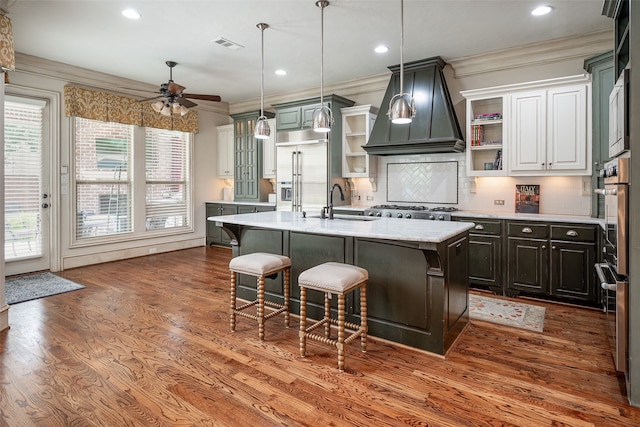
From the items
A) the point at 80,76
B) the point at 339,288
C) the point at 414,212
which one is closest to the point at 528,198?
the point at 414,212

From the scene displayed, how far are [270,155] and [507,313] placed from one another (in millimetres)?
4816

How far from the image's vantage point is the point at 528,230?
4105 mm

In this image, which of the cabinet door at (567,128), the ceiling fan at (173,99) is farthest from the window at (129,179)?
the cabinet door at (567,128)

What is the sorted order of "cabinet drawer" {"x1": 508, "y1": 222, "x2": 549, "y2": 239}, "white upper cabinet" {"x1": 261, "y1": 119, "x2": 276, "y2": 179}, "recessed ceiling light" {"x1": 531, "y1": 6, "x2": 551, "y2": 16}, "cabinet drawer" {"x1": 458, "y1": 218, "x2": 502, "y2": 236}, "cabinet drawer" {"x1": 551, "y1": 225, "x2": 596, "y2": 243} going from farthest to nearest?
1. "white upper cabinet" {"x1": 261, "y1": 119, "x2": 276, "y2": 179}
2. "cabinet drawer" {"x1": 458, "y1": 218, "x2": 502, "y2": 236}
3. "cabinet drawer" {"x1": 508, "y1": 222, "x2": 549, "y2": 239}
4. "cabinet drawer" {"x1": 551, "y1": 225, "x2": 596, "y2": 243}
5. "recessed ceiling light" {"x1": 531, "y1": 6, "x2": 551, "y2": 16}

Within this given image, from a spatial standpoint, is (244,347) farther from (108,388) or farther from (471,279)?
(471,279)

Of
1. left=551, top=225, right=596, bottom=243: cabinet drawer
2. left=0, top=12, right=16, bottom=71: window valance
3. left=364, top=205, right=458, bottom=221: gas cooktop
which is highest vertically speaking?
left=0, top=12, right=16, bottom=71: window valance

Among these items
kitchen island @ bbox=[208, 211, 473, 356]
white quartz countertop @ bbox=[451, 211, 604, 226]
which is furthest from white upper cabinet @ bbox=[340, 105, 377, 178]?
kitchen island @ bbox=[208, 211, 473, 356]

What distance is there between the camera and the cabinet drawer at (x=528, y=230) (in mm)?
4027

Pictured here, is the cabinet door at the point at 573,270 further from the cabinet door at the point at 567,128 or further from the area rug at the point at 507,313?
the cabinet door at the point at 567,128

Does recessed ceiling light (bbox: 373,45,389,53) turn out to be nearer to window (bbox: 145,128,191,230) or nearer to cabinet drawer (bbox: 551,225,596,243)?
cabinet drawer (bbox: 551,225,596,243)

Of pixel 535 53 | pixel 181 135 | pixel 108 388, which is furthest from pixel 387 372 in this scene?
pixel 181 135

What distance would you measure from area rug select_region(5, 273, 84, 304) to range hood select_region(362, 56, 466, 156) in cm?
437

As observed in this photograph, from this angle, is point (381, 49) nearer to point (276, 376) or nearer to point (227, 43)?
point (227, 43)

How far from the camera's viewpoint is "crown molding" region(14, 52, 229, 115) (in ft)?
16.7
